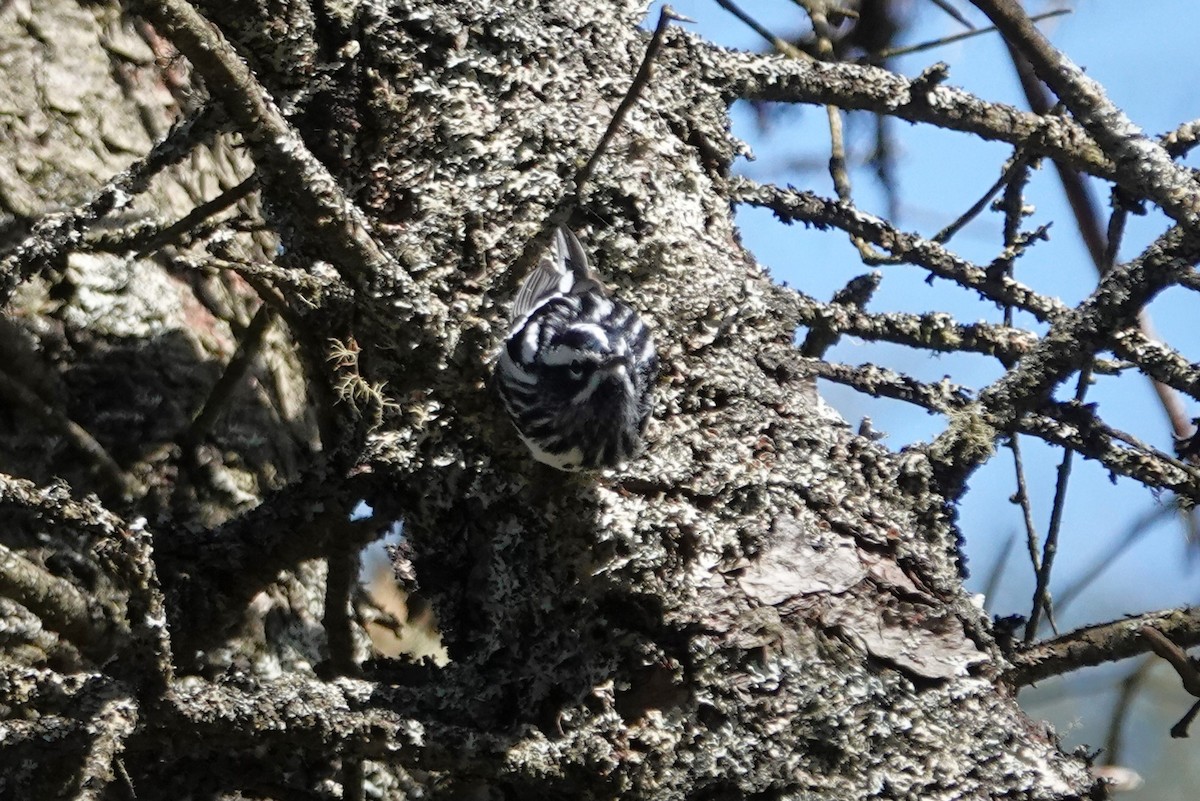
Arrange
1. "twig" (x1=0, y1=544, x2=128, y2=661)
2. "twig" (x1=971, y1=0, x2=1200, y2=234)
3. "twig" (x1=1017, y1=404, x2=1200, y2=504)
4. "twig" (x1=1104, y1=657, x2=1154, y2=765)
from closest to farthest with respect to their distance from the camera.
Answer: "twig" (x1=0, y1=544, x2=128, y2=661), "twig" (x1=971, y1=0, x2=1200, y2=234), "twig" (x1=1017, y1=404, x2=1200, y2=504), "twig" (x1=1104, y1=657, x2=1154, y2=765)

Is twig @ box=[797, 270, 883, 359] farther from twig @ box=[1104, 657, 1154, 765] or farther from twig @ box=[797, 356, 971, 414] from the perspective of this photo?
twig @ box=[1104, 657, 1154, 765]

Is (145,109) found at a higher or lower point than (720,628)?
higher

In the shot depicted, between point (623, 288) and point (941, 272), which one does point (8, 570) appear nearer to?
point (623, 288)

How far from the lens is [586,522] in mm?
1667

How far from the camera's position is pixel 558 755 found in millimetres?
1519

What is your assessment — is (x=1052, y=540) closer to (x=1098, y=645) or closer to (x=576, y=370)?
(x=1098, y=645)

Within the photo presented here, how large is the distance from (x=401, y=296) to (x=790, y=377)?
2.17ft

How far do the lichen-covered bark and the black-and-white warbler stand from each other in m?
0.04

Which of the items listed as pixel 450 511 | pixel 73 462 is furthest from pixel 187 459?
pixel 450 511

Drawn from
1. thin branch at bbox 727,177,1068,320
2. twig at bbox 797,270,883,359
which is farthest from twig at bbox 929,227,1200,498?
thin branch at bbox 727,177,1068,320

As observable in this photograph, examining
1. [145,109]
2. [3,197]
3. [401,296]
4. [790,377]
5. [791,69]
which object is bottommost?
[401,296]

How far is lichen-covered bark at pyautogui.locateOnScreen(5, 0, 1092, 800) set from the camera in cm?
155

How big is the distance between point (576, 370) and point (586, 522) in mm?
Result: 578

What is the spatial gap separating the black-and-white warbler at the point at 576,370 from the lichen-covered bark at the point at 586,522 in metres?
0.04
